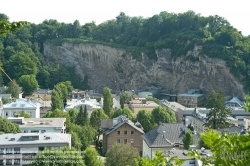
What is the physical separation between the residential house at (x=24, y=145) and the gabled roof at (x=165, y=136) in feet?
21.8

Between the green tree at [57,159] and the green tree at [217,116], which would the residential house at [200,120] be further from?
the green tree at [57,159]

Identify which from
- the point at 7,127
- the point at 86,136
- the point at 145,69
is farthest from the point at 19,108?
the point at 145,69

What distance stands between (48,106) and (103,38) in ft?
106

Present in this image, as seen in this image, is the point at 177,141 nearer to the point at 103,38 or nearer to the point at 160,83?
the point at 160,83

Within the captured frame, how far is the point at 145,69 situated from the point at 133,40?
8595mm

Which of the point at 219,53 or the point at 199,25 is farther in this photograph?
the point at 199,25

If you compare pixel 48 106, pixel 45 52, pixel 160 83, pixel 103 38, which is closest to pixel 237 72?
pixel 160 83

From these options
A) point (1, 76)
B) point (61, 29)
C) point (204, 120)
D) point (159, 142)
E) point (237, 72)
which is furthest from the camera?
point (61, 29)

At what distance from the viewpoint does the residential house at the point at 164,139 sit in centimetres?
3006

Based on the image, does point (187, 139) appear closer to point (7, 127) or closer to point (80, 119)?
point (7, 127)

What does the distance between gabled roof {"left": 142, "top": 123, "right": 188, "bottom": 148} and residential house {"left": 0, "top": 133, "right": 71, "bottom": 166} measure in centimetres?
665

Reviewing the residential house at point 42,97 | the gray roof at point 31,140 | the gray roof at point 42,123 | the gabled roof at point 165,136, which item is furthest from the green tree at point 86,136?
the residential house at point 42,97

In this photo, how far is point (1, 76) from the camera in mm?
72062

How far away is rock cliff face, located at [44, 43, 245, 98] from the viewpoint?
66312 millimetres
